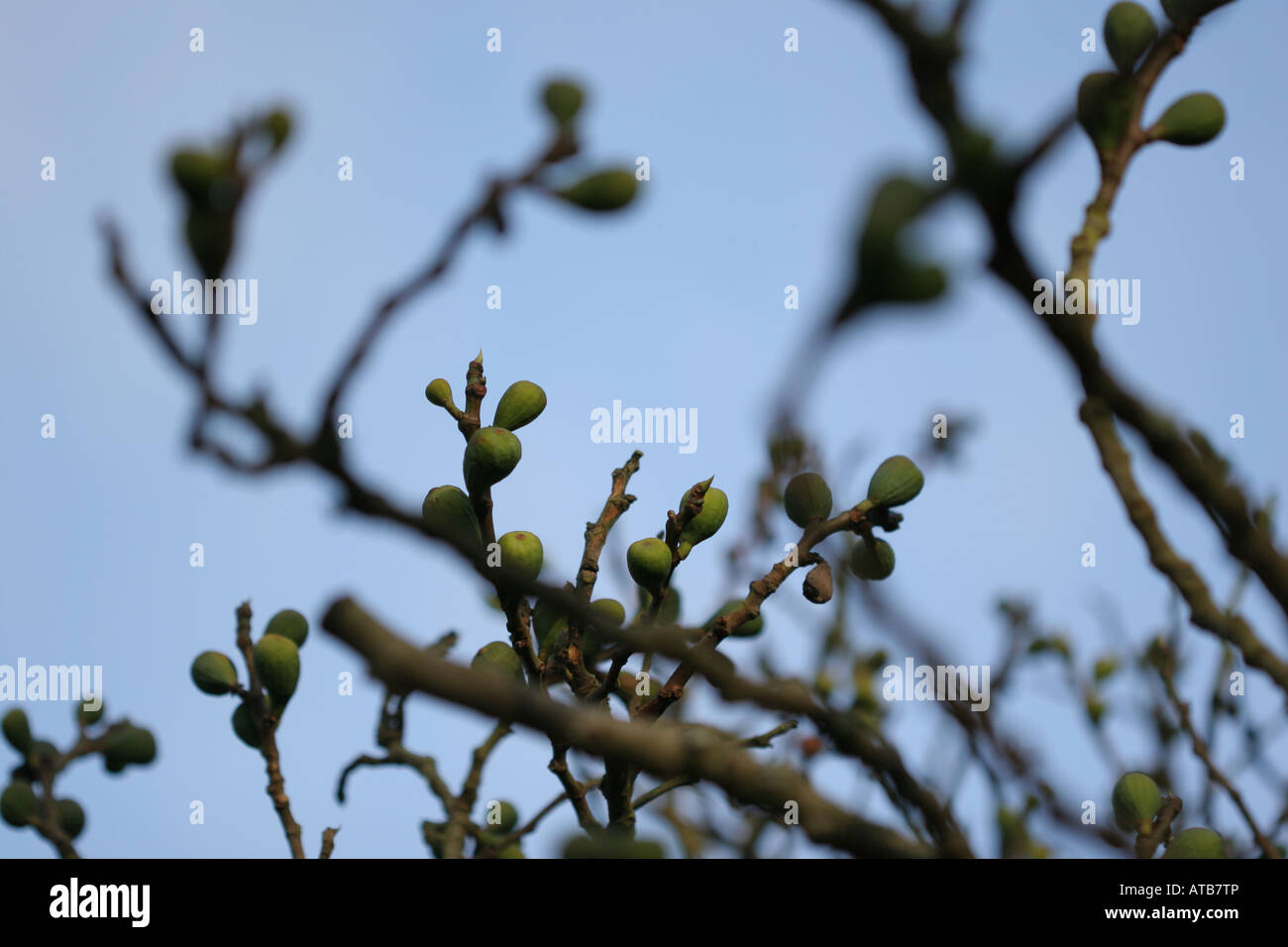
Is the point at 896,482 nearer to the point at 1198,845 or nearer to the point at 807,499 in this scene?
the point at 807,499

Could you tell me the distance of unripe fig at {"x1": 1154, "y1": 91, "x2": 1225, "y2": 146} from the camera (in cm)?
198

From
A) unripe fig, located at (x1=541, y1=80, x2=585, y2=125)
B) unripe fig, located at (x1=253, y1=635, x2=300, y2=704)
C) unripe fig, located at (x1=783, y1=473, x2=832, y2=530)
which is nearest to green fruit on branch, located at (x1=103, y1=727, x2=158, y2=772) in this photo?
unripe fig, located at (x1=253, y1=635, x2=300, y2=704)

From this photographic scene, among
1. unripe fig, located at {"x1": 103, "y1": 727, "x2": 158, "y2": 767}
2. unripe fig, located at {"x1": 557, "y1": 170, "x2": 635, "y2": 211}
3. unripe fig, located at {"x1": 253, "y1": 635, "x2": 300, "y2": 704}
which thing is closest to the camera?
unripe fig, located at {"x1": 557, "y1": 170, "x2": 635, "y2": 211}

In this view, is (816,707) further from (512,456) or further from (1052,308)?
(512,456)

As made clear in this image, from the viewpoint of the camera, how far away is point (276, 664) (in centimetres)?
219

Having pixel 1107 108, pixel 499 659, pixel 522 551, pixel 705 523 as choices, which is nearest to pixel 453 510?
pixel 522 551

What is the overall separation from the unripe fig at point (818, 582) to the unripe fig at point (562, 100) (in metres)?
0.96

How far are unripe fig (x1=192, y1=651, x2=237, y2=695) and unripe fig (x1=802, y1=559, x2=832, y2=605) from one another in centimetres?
128

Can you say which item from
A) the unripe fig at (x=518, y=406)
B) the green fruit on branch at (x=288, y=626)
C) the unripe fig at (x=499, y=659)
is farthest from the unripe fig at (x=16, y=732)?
the unripe fig at (x=518, y=406)

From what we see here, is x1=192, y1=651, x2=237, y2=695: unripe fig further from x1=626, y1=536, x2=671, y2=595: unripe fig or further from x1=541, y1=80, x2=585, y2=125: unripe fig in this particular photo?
x1=541, y1=80, x2=585, y2=125: unripe fig

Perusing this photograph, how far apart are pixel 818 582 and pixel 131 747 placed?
1928 mm
